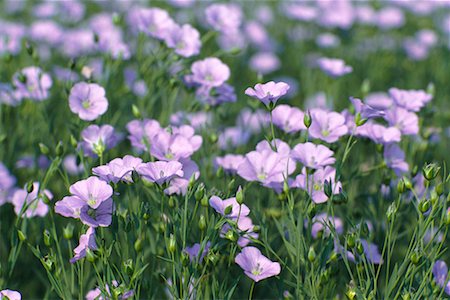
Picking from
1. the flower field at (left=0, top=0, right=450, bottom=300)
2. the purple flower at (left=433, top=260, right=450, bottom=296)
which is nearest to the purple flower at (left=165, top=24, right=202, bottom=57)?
the flower field at (left=0, top=0, right=450, bottom=300)

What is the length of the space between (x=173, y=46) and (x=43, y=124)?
78cm

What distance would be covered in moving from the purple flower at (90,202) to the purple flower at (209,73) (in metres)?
0.87

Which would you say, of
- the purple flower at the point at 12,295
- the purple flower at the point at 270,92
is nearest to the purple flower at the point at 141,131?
the purple flower at the point at 270,92

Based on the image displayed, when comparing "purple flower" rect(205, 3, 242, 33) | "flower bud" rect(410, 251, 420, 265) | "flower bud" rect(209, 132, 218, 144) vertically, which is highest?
"flower bud" rect(410, 251, 420, 265)

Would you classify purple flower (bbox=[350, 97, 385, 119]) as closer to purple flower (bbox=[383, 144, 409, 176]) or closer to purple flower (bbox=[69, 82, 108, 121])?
purple flower (bbox=[383, 144, 409, 176])

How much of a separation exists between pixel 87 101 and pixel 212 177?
0.57m

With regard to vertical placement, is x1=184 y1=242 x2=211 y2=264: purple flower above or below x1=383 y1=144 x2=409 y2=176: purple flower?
below

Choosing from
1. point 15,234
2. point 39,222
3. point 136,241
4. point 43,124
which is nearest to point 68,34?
point 43,124

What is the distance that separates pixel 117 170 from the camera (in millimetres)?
1975

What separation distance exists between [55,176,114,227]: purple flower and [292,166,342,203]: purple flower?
61 cm

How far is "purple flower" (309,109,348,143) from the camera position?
7.69 ft

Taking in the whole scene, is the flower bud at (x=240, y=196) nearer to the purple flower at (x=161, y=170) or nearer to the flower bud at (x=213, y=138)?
the purple flower at (x=161, y=170)

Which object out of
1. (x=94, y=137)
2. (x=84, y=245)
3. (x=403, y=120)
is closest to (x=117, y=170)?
(x=84, y=245)

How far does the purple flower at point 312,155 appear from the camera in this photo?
2.14 metres
